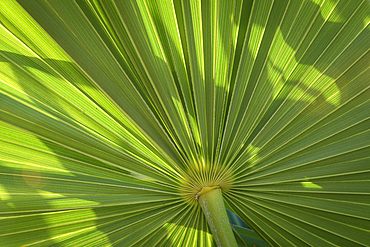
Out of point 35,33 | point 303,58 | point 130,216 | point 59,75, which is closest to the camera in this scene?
point 35,33

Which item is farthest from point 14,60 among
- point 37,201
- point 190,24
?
point 190,24

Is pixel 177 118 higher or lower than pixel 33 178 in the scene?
higher

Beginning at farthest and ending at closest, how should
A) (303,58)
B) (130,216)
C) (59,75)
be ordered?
1. (130,216)
2. (303,58)
3. (59,75)

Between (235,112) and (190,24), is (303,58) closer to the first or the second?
(235,112)

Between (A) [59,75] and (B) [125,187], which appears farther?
(B) [125,187]

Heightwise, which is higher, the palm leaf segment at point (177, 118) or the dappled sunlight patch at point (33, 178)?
the palm leaf segment at point (177, 118)

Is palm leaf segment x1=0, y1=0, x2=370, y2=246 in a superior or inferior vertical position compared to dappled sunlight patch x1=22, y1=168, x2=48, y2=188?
superior

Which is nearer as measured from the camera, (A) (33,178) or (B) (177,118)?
(A) (33,178)

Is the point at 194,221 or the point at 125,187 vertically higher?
the point at 125,187
